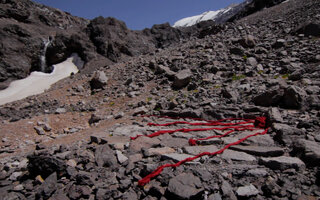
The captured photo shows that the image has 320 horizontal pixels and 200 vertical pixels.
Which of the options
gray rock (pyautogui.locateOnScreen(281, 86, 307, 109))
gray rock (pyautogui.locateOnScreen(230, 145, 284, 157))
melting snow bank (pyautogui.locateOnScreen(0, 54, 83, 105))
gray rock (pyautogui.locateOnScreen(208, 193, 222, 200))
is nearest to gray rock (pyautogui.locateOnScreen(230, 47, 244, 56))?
gray rock (pyautogui.locateOnScreen(281, 86, 307, 109))

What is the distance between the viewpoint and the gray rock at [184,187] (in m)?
2.45

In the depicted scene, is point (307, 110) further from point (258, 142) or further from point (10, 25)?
point (10, 25)

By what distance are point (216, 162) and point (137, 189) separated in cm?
132

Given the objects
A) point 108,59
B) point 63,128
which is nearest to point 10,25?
point 108,59

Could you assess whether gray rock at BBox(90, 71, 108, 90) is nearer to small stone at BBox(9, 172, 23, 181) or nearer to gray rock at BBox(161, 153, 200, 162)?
small stone at BBox(9, 172, 23, 181)

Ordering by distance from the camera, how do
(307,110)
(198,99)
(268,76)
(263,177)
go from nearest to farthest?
(263,177), (307,110), (198,99), (268,76)

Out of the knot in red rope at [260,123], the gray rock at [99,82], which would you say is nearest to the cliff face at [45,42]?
the gray rock at [99,82]

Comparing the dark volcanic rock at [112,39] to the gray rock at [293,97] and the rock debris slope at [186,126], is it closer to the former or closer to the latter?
the rock debris slope at [186,126]

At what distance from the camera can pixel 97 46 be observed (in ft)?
94.6

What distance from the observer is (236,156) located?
128 inches

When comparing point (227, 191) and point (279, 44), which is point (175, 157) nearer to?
point (227, 191)

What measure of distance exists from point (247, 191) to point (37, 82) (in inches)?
1021

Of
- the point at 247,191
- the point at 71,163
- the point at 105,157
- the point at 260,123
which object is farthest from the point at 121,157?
the point at 260,123

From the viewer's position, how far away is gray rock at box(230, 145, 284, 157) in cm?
316
